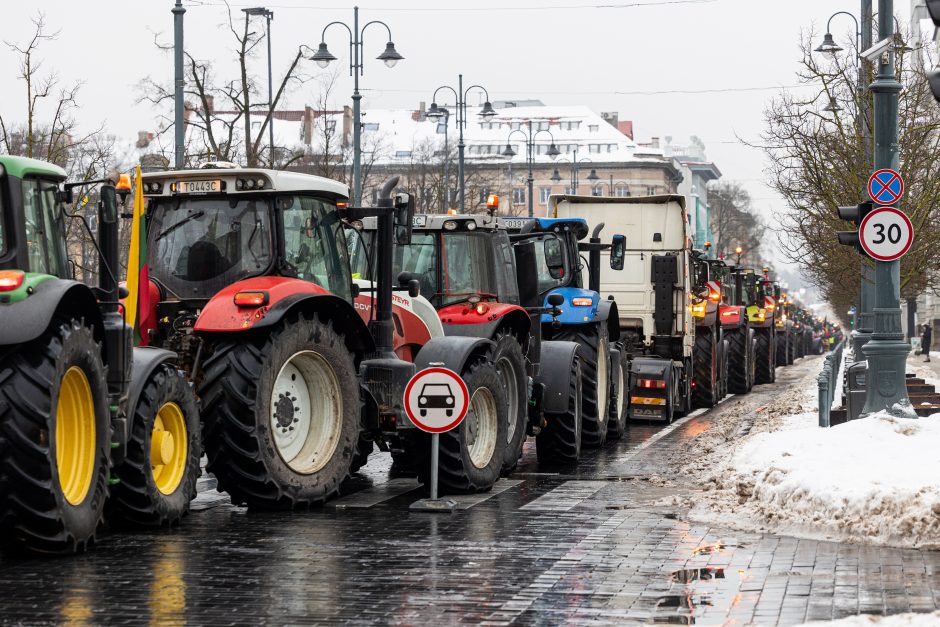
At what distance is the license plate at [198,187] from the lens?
1208 cm

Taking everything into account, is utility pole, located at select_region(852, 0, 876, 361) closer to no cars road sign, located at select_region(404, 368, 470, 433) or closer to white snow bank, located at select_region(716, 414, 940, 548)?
white snow bank, located at select_region(716, 414, 940, 548)

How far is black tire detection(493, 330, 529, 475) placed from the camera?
581 inches

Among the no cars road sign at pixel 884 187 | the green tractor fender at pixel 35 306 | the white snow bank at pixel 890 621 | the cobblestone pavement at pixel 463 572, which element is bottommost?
the cobblestone pavement at pixel 463 572

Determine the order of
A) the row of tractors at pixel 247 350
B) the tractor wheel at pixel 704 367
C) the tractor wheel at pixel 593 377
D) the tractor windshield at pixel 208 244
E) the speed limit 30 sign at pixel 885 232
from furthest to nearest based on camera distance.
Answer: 1. the tractor wheel at pixel 704 367
2. the tractor wheel at pixel 593 377
3. the speed limit 30 sign at pixel 885 232
4. the tractor windshield at pixel 208 244
5. the row of tractors at pixel 247 350

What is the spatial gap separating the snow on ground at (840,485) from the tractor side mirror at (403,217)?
10.5ft

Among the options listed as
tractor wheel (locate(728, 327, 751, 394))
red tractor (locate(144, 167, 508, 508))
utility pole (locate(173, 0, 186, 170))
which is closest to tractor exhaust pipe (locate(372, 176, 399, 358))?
red tractor (locate(144, 167, 508, 508))

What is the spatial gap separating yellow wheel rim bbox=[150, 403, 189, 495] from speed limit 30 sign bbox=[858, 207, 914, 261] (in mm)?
8265

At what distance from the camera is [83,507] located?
9461 mm

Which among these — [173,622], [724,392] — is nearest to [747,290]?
[724,392]

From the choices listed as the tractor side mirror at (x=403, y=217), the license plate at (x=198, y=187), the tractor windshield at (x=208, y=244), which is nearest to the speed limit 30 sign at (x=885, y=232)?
the tractor side mirror at (x=403, y=217)

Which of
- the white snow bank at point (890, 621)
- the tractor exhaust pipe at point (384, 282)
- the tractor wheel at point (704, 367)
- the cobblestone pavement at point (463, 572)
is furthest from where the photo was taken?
the tractor wheel at point (704, 367)

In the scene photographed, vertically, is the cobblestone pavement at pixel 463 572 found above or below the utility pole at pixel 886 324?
below

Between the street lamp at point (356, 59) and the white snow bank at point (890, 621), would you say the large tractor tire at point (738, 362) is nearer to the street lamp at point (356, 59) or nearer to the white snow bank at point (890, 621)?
the street lamp at point (356, 59)

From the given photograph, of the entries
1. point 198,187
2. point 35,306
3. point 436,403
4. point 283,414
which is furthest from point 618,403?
point 35,306
